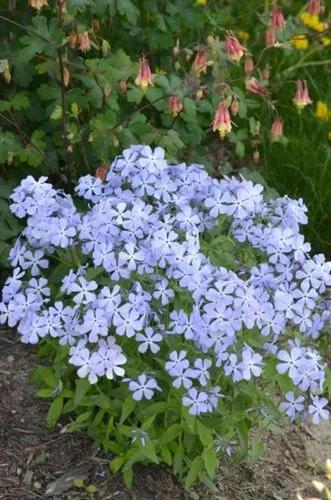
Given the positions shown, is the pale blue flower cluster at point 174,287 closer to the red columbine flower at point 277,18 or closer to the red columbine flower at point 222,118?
the red columbine flower at point 222,118

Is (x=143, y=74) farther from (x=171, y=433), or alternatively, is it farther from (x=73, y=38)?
(x=171, y=433)

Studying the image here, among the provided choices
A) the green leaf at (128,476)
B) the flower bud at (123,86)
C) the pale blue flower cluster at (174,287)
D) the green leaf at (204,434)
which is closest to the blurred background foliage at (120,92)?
the flower bud at (123,86)

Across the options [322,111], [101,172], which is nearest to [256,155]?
[322,111]

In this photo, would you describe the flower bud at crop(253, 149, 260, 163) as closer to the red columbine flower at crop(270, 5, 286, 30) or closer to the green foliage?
the red columbine flower at crop(270, 5, 286, 30)

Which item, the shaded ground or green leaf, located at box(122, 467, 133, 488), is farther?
A: the shaded ground

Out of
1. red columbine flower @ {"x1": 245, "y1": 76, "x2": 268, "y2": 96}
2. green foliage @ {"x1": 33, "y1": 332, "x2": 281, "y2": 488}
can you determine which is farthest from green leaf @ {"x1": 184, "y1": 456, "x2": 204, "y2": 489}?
red columbine flower @ {"x1": 245, "y1": 76, "x2": 268, "y2": 96}

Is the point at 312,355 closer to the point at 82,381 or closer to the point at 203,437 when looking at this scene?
the point at 203,437
